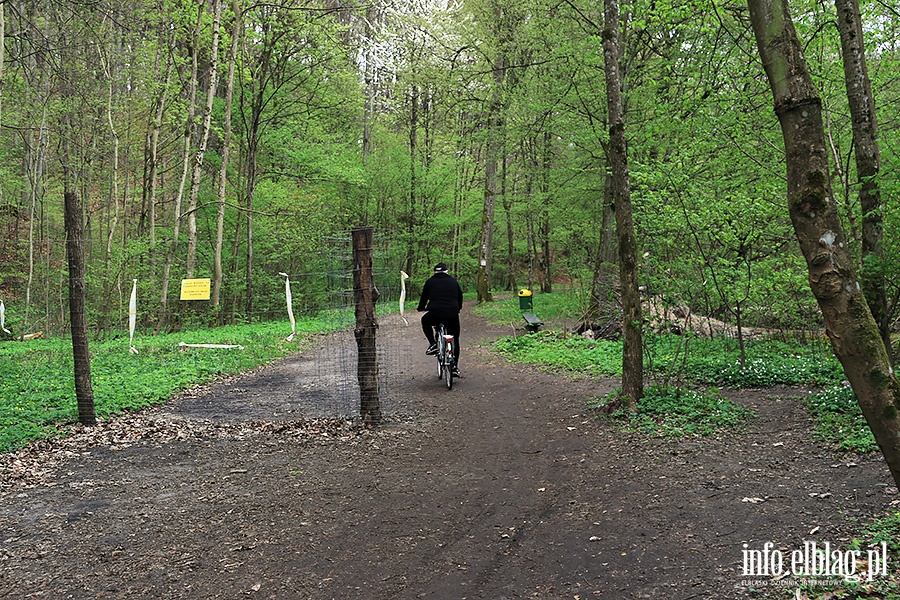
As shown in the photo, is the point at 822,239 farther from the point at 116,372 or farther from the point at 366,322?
the point at 116,372

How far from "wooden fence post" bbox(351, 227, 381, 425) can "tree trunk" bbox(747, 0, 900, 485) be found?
5289mm

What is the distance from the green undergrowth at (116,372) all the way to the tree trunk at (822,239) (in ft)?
23.5

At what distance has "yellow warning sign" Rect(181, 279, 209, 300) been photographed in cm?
1278

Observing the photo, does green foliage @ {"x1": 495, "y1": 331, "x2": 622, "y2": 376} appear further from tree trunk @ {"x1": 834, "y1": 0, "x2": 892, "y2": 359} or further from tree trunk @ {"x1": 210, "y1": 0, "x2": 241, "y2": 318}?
tree trunk @ {"x1": 210, "y1": 0, "x2": 241, "y2": 318}

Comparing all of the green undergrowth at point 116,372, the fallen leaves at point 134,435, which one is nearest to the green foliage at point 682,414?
the fallen leaves at point 134,435

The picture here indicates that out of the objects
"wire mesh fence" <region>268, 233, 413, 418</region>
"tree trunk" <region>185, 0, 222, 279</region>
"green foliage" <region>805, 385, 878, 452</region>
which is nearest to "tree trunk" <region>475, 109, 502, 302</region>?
"wire mesh fence" <region>268, 233, 413, 418</region>

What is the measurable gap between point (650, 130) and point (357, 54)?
67.3 feet

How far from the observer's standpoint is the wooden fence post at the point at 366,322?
6.98m

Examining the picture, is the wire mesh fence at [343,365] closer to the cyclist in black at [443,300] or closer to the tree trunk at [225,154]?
the cyclist in black at [443,300]

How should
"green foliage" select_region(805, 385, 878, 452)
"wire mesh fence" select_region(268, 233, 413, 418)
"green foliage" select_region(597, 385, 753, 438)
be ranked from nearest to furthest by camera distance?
1. "green foliage" select_region(805, 385, 878, 452)
2. "green foliage" select_region(597, 385, 753, 438)
3. "wire mesh fence" select_region(268, 233, 413, 418)

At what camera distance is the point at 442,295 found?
909 centimetres

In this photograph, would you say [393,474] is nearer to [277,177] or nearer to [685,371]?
[685,371]

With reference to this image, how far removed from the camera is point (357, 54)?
24.5 meters

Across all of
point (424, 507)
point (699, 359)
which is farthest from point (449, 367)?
point (424, 507)
